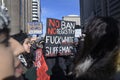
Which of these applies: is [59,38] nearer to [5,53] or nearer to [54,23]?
[54,23]

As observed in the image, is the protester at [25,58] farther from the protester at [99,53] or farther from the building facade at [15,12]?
the building facade at [15,12]

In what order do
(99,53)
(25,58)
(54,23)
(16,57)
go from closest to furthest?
(16,57), (99,53), (25,58), (54,23)

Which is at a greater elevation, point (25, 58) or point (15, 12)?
point (15, 12)

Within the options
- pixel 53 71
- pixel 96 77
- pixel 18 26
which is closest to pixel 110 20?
pixel 96 77

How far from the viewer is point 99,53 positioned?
302 centimetres

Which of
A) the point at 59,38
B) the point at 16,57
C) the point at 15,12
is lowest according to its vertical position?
the point at 16,57

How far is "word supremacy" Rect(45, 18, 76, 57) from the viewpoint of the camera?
34.2ft

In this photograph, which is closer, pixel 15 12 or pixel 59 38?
pixel 59 38

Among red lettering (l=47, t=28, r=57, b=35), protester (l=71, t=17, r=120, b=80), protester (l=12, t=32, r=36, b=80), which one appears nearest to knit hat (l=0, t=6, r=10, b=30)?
protester (l=71, t=17, r=120, b=80)

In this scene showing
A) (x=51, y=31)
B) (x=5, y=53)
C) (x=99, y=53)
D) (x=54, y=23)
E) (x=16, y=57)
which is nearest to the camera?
(x=5, y=53)

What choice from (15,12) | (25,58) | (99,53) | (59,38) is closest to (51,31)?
(59,38)

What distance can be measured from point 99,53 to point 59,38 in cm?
782

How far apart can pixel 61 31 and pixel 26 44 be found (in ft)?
15.6

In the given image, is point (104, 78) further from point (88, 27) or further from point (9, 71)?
point (9, 71)
